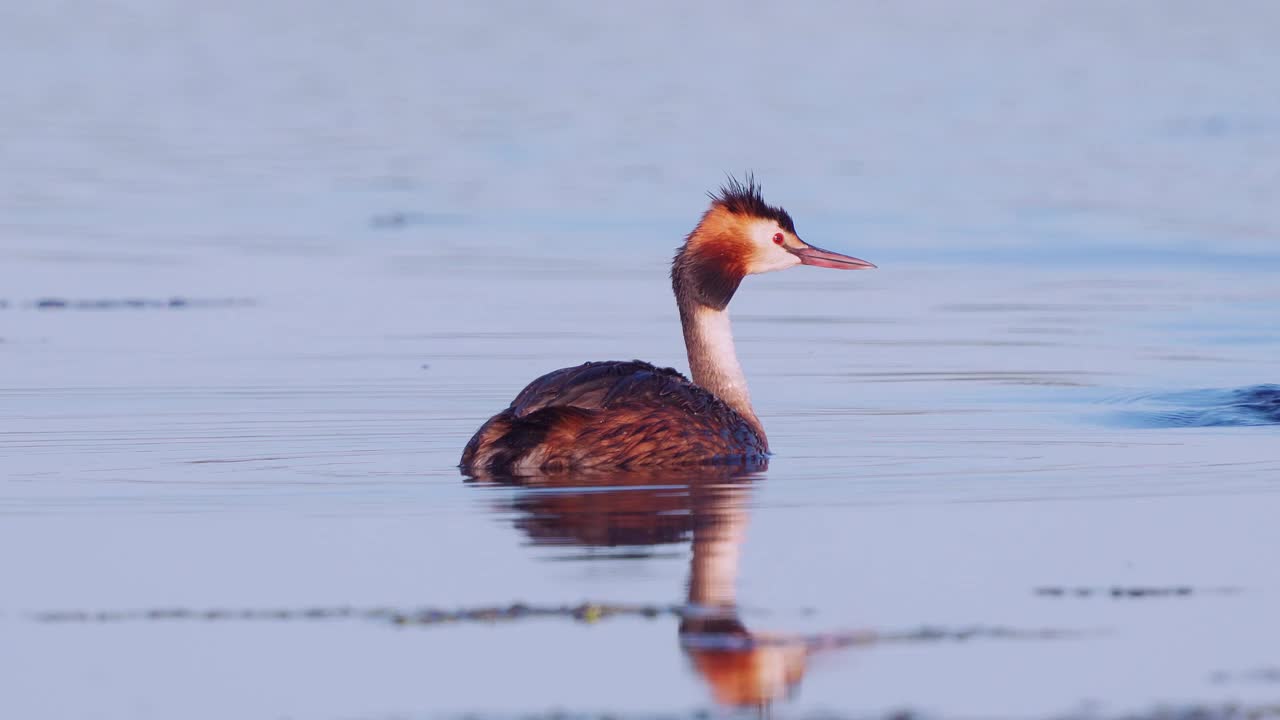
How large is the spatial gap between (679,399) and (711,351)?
108 centimetres

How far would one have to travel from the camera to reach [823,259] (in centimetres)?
1397

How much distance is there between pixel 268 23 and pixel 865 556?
47941 millimetres

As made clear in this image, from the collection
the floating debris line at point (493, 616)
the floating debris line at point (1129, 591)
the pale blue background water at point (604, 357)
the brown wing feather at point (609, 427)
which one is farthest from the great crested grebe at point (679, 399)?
the floating debris line at point (1129, 591)

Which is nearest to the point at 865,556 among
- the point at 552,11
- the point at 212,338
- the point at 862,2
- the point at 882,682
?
the point at 882,682

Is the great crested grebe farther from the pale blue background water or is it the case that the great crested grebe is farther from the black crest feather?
the pale blue background water

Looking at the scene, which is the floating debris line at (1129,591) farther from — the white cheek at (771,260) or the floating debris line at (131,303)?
the floating debris line at (131,303)

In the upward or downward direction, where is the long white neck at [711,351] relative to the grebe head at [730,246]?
downward

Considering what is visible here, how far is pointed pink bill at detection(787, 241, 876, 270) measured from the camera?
45.2 ft

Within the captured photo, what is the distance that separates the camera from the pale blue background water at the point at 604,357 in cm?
783

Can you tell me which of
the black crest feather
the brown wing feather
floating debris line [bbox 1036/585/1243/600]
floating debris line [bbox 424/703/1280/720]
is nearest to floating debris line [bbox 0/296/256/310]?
the black crest feather

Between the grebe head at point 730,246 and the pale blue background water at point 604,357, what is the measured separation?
0.88 meters

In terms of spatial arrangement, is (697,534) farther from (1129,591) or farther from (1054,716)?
(1054,716)

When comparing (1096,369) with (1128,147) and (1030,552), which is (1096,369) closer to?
(1030,552)

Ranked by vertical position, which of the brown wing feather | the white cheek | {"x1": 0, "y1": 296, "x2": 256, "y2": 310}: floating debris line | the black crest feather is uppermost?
the black crest feather
